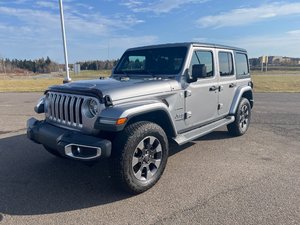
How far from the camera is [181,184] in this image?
12.5ft

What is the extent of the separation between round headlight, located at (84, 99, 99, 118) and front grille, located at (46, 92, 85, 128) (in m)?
0.09

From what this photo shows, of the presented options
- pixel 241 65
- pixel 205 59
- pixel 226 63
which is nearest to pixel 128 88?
pixel 205 59

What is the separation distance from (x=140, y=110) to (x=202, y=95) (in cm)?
172

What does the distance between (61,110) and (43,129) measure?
0.36 m

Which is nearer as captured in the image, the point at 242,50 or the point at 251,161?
the point at 251,161

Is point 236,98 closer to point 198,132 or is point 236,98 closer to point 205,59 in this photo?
point 205,59

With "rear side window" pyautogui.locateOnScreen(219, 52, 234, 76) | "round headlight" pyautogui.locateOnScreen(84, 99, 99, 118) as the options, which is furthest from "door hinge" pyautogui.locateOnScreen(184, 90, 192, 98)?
"round headlight" pyautogui.locateOnScreen(84, 99, 99, 118)

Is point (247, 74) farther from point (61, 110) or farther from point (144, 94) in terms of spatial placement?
point (61, 110)

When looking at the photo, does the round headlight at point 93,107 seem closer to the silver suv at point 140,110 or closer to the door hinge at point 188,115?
the silver suv at point 140,110

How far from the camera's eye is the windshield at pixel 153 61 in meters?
4.56

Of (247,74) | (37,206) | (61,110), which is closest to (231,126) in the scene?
(247,74)

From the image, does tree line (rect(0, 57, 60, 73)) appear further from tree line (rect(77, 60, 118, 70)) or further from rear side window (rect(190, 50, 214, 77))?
rear side window (rect(190, 50, 214, 77))

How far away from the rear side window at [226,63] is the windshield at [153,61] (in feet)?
3.93

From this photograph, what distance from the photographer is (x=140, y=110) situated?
3441 millimetres
